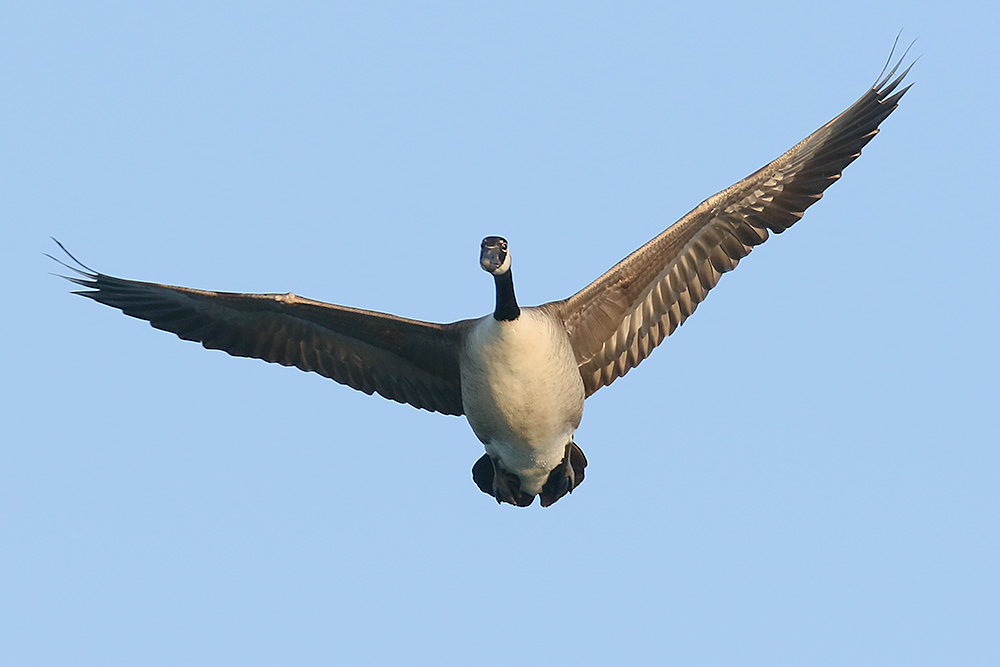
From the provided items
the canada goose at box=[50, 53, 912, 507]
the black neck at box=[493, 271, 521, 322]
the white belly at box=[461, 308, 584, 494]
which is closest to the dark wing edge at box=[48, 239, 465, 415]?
the canada goose at box=[50, 53, 912, 507]

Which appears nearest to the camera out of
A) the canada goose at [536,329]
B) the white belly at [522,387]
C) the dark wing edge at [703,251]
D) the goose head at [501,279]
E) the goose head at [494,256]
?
the goose head at [494,256]

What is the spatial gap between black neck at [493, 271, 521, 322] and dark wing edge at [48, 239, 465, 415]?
145 cm

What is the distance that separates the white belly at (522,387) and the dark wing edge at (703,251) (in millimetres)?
607

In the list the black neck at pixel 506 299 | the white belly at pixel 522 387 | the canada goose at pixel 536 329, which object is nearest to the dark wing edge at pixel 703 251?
the canada goose at pixel 536 329

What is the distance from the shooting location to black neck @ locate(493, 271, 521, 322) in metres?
12.1

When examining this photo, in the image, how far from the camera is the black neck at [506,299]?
12.1 m

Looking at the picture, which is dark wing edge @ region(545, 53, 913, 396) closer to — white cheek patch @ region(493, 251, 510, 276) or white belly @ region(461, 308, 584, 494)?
white belly @ region(461, 308, 584, 494)

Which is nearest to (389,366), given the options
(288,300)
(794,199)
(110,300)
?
(288,300)

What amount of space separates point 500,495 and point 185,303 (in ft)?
12.7

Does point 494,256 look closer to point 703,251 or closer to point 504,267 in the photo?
point 504,267

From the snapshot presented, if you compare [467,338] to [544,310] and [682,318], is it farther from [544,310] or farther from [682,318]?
[682,318]

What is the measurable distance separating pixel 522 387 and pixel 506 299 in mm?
854

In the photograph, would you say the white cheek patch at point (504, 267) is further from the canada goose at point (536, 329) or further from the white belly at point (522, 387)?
the white belly at point (522, 387)

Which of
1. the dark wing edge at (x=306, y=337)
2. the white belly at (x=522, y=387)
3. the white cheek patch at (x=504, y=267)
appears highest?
the dark wing edge at (x=306, y=337)
